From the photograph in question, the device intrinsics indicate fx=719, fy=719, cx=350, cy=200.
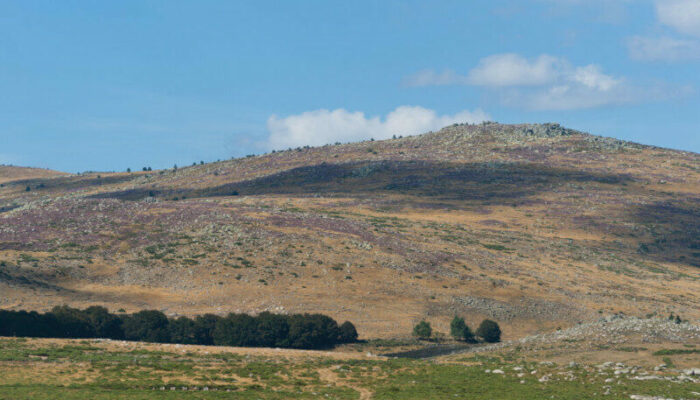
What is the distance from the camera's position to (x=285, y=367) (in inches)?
1554

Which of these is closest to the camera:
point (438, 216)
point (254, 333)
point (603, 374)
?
point (603, 374)

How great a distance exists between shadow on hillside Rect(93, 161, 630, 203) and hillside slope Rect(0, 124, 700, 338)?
902mm

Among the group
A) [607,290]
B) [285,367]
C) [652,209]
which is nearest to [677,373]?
[285,367]

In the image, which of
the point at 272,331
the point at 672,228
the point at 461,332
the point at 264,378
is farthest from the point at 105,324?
the point at 672,228

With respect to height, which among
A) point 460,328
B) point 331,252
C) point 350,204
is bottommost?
point 460,328

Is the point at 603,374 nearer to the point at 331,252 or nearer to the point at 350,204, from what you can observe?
the point at 331,252

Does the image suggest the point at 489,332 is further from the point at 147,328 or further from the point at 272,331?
the point at 147,328

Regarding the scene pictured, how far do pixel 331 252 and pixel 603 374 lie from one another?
60553 millimetres

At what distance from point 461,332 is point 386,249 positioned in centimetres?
3260

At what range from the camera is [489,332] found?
6994 centimetres

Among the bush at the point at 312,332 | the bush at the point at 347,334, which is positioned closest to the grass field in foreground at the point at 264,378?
the bush at the point at 312,332

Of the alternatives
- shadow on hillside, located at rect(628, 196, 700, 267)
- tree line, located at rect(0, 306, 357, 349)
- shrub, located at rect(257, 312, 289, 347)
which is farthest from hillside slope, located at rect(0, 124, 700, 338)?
shrub, located at rect(257, 312, 289, 347)

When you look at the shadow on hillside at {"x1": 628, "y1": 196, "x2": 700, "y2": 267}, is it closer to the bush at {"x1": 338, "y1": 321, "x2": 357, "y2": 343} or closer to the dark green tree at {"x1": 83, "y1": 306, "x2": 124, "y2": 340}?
the bush at {"x1": 338, "y1": 321, "x2": 357, "y2": 343}

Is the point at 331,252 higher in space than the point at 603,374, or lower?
higher
